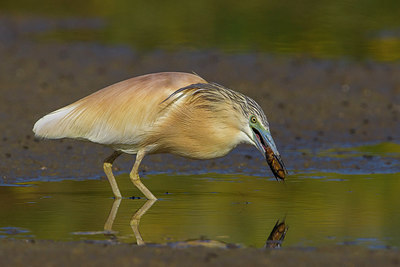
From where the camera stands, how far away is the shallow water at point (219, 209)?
7.71m

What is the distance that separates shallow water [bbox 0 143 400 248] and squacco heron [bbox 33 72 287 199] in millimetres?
417

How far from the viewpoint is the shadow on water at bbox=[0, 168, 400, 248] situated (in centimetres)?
768

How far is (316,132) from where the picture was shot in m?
13.2

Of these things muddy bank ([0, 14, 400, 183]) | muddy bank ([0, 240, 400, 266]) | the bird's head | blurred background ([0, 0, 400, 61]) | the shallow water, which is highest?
the bird's head

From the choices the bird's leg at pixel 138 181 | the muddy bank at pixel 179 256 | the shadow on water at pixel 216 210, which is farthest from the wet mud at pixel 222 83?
the bird's leg at pixel 138 181

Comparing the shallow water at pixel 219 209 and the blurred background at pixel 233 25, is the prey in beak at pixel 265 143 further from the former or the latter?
the blurred background at pixel 233 25

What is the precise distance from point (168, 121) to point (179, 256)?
7.57 feet

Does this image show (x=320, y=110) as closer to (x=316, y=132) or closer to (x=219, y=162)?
(x=316, y=132)

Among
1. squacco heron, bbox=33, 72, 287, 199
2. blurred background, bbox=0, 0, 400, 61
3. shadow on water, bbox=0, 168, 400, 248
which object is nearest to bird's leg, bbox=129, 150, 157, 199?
squacco heron, bbox=33, 72, 287, 199

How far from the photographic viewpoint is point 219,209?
870 cm

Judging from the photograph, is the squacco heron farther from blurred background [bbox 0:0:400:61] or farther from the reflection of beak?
blurred background [bbox 0:0:400:61]

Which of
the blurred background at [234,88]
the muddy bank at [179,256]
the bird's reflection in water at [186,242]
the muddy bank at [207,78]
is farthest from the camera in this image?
the muddy bank at [207,78]

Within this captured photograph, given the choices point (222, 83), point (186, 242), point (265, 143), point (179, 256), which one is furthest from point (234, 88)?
point (179, 256)

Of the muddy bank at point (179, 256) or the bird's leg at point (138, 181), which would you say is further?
the bird's leg at point (138, 181)
